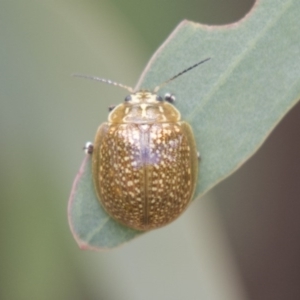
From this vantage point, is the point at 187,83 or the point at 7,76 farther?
the point at 7,76

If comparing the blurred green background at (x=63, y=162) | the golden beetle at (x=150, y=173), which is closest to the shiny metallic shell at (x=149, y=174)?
the golden beetle at (x=150, y=173)

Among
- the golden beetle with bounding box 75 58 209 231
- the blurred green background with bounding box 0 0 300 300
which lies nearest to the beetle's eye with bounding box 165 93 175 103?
the golden beetle with bounding box 75 58 209 231

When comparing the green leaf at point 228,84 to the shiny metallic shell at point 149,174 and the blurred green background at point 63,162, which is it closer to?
the shiny metallic shell at point 149,174

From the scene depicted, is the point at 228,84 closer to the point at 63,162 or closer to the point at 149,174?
the point at 149,174

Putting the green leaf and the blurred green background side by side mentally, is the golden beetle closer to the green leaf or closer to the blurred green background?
the green leaf

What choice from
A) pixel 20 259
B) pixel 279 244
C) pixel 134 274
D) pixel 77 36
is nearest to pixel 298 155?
pixel 279 244

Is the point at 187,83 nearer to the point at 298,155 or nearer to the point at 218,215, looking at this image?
the point at 218,215
